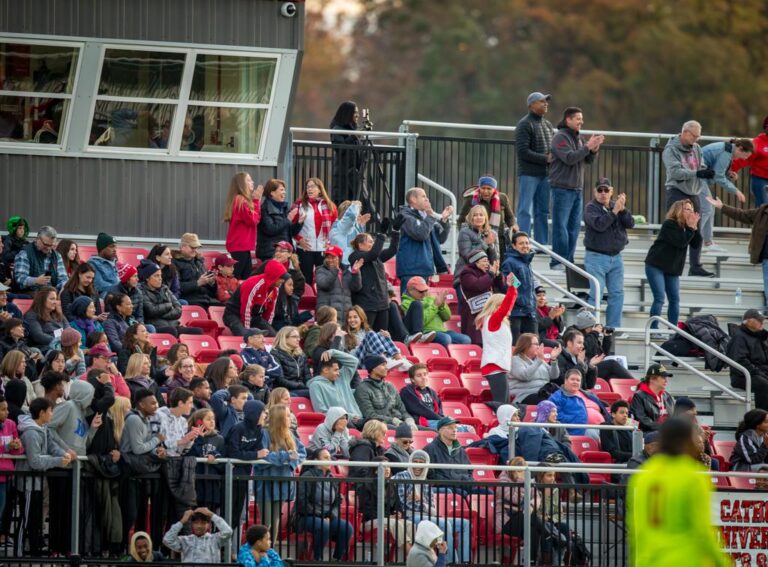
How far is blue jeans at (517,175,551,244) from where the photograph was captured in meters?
23.6

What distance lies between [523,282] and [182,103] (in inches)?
184

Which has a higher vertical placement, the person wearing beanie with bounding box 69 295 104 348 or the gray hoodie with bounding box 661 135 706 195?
the gray hoodie with bounding box 661 135 706 195

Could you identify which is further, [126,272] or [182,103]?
[182,103]

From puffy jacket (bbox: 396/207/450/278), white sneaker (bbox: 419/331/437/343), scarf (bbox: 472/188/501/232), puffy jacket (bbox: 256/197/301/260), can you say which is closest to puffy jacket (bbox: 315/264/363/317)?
white sneaker (bbox: 419/331/437/343)

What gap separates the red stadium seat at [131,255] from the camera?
70.9ft

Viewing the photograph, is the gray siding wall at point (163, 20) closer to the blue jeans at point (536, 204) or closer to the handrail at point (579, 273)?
the blue jeans at point (536, 204)

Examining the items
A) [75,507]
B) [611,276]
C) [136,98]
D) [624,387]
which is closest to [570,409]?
[624,387]

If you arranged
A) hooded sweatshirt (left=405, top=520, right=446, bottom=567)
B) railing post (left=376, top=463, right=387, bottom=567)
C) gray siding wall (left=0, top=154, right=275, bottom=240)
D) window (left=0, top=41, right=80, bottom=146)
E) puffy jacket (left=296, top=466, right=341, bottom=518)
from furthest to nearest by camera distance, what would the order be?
gray siding wall (left=0, top=154, right=275, bottom=240)
window (left=0, top=41, right=80, bottom=146)
puffy jacket (left=296, top=466, right=341, bottom=518)
railing post (left=376, top=463, right=387, bottom=567)
hooded sweatshirt (left=405, top=520, right=446, bottom=567)

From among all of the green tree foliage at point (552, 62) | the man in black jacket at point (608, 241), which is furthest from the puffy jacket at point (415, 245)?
the green tree foliage at point (552, 62)

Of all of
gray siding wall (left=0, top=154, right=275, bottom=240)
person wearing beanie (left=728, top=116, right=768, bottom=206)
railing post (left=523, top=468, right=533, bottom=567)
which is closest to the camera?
railing post (left=523, top=468, right=533, bottom=567)

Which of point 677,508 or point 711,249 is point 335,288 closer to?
point 711,249

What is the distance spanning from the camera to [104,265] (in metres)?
20.2

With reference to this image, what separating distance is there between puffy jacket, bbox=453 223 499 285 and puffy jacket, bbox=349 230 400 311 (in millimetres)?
918

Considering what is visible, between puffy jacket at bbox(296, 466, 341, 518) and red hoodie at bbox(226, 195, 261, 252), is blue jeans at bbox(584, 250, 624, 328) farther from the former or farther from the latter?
puffy jacket at bbox(296, 466, 341, 518)
